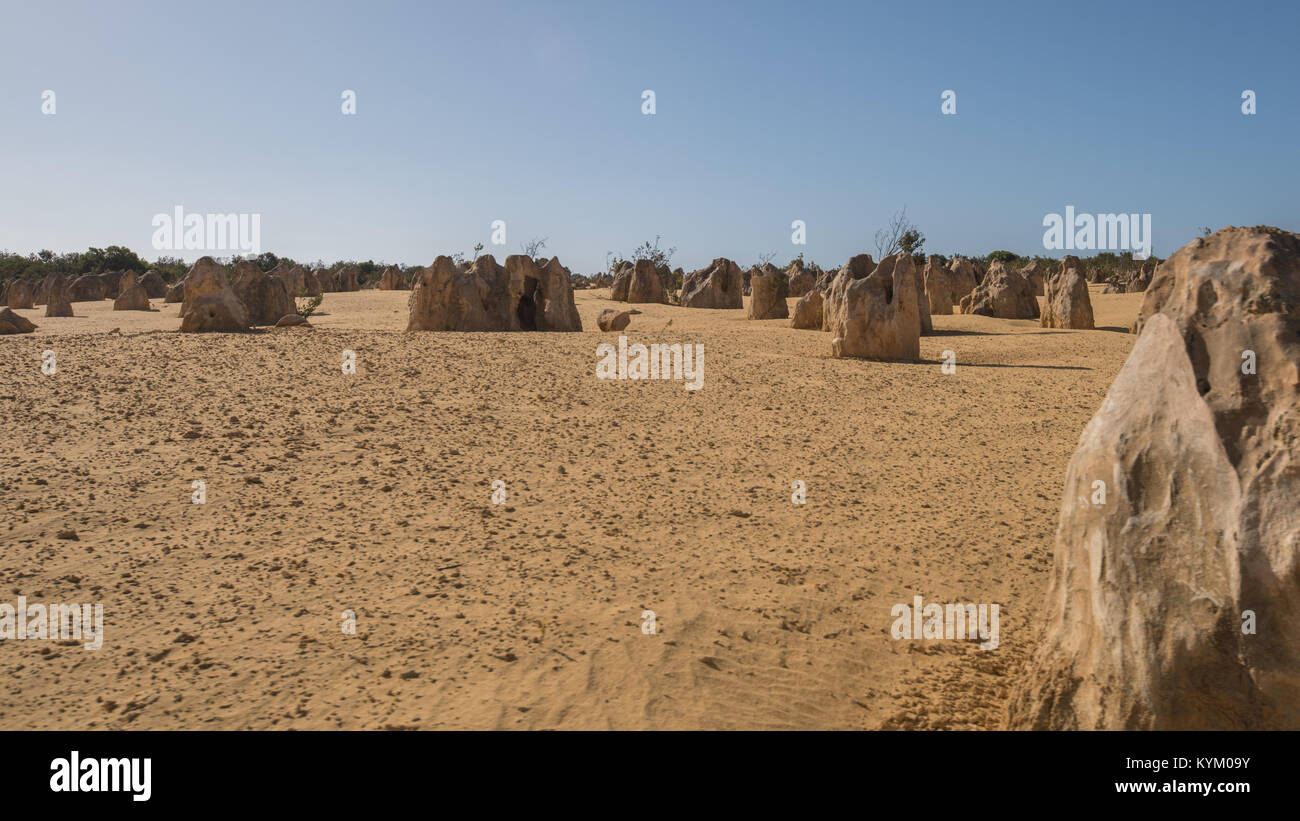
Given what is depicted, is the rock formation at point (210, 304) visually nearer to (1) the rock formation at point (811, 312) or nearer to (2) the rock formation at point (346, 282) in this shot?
(1) the rock formation at point (811, 312)

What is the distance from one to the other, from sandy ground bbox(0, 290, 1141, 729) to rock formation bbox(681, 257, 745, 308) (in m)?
13.6

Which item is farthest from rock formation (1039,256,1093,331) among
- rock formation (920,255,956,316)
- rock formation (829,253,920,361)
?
rock formation (829,253,920,361)

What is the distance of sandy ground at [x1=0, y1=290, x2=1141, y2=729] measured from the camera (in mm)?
3811

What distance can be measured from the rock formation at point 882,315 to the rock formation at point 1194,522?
8.99 metres

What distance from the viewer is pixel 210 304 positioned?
1310 cm

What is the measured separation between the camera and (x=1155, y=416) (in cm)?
304

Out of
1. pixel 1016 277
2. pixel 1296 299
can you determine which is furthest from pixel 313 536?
pixel 1016 277

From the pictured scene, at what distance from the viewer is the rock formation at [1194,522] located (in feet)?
8.88

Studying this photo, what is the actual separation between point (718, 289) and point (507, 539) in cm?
1928

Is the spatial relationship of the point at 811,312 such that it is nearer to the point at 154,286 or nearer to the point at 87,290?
the point at 154,286

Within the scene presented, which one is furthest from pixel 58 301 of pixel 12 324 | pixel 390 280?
pixel 390 280
